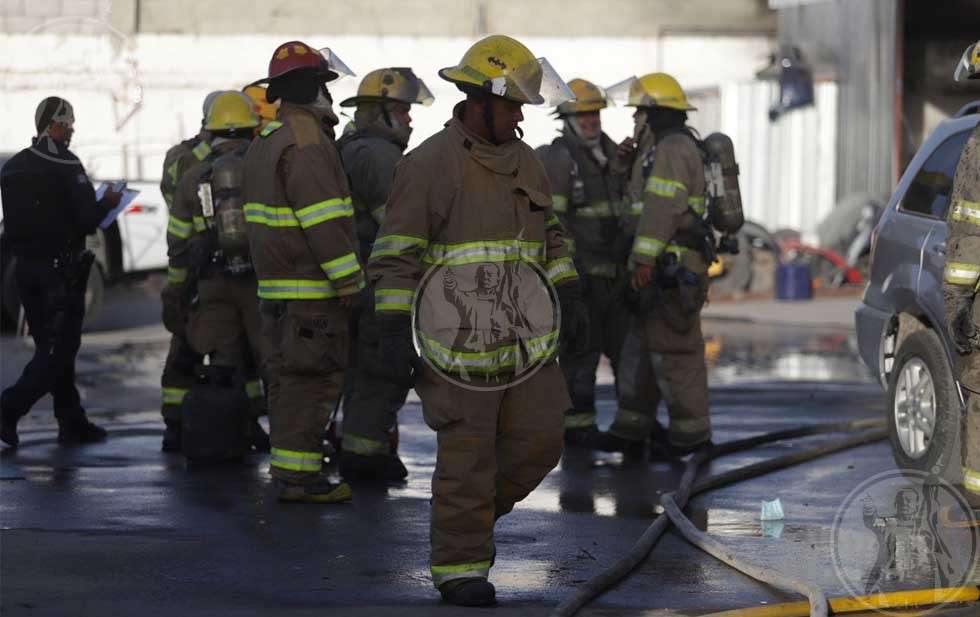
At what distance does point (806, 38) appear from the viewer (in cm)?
2438

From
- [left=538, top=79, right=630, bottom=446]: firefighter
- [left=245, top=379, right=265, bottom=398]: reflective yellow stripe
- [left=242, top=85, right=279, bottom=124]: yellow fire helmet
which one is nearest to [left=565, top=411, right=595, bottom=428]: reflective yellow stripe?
[left=538, top=79, right=630, bottom=446]: firefighter

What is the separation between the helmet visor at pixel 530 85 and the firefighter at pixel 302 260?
1691 mm

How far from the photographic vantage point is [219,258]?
29.3ft

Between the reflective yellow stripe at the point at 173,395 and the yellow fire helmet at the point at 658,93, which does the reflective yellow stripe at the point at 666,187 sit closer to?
the yellow fire helmet at the point at 658,93

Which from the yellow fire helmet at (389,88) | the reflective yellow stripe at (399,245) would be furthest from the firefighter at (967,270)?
the yellow fire helmet at (389,88)

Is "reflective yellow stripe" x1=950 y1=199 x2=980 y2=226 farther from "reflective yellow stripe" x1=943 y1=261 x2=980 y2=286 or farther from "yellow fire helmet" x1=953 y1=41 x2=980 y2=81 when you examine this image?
"yellow fire helmet" x1=953 y1=41 x2=980 y2=81

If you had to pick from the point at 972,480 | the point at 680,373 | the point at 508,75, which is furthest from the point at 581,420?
the point at 508,75

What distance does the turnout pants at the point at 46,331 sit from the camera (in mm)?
9234

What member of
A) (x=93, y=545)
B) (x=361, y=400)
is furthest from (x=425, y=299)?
(x=361, y=400)

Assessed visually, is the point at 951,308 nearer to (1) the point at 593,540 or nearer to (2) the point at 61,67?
(1) the point at 593,540

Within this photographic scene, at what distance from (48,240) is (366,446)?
2.20 m

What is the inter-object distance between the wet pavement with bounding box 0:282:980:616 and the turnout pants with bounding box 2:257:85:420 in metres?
0.27

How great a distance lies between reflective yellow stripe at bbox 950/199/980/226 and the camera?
21.1 ft

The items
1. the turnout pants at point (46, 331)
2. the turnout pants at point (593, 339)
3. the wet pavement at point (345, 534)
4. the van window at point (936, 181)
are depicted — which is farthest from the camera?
the turnout pants at point (593, 339)
